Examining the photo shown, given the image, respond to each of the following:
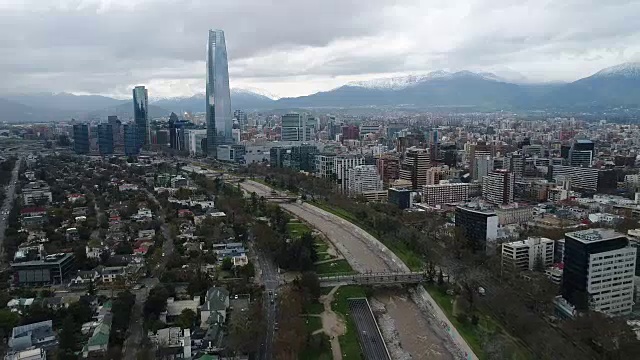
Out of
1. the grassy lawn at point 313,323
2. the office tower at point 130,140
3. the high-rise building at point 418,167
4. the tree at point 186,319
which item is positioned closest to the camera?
the tree at point 186,319

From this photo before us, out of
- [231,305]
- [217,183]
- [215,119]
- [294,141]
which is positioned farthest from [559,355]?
[215,119]

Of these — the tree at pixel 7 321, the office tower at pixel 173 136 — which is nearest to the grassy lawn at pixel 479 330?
the tree at pixel 7 321

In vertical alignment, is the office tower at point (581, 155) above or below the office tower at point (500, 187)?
above

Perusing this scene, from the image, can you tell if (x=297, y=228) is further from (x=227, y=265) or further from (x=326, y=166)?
(x=326, y=166)

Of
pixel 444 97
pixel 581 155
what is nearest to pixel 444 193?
pixel 581 155

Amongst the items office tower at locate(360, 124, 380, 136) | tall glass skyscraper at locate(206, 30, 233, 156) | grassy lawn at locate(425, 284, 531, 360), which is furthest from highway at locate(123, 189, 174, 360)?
office tower at locate(360, 124, 380, 136)

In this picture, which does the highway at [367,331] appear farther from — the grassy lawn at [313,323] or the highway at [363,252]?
the grassy lawn at [313,323]

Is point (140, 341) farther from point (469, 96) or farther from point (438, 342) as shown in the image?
point (469, 96)

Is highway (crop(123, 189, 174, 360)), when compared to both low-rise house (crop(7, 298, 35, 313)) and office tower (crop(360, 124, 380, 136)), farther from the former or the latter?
office tower (crop(360, 124, 380, 136))
